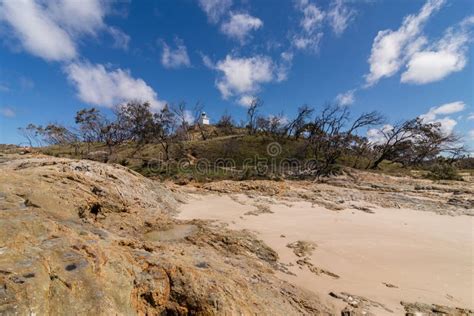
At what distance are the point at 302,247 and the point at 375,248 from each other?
6.34 feet

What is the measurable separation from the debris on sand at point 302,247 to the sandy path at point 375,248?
133mm

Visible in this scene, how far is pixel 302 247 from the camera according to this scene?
5.63 m

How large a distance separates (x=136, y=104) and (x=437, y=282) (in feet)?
101

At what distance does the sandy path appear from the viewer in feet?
13.6

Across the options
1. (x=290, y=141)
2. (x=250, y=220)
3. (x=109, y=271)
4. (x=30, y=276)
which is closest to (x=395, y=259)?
(x=250, y=220)

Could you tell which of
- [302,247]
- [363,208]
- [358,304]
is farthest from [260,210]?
[358,304]

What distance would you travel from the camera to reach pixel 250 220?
7.74m

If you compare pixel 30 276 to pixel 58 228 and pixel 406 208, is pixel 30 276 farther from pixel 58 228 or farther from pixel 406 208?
pixel 406 208

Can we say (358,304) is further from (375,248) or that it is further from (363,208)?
(363,208)

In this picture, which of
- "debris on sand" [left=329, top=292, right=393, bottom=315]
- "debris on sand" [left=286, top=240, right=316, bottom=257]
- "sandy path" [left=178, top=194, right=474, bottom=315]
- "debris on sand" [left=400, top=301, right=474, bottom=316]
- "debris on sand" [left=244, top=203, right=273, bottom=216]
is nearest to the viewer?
"debris on sand" [left=329, top=292, right=393, bottom=315]

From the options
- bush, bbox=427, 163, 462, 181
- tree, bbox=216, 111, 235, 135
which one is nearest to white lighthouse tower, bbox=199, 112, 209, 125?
tree, bbox=216, 111, 235, 135

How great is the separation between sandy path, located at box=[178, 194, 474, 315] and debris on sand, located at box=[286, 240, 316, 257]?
0.44 ft

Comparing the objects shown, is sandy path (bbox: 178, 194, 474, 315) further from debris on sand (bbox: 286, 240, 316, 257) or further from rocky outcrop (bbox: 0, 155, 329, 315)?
rocky outcrop (bbox: 0, 155, 329, 315)

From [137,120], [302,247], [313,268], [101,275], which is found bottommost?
[313,268]
